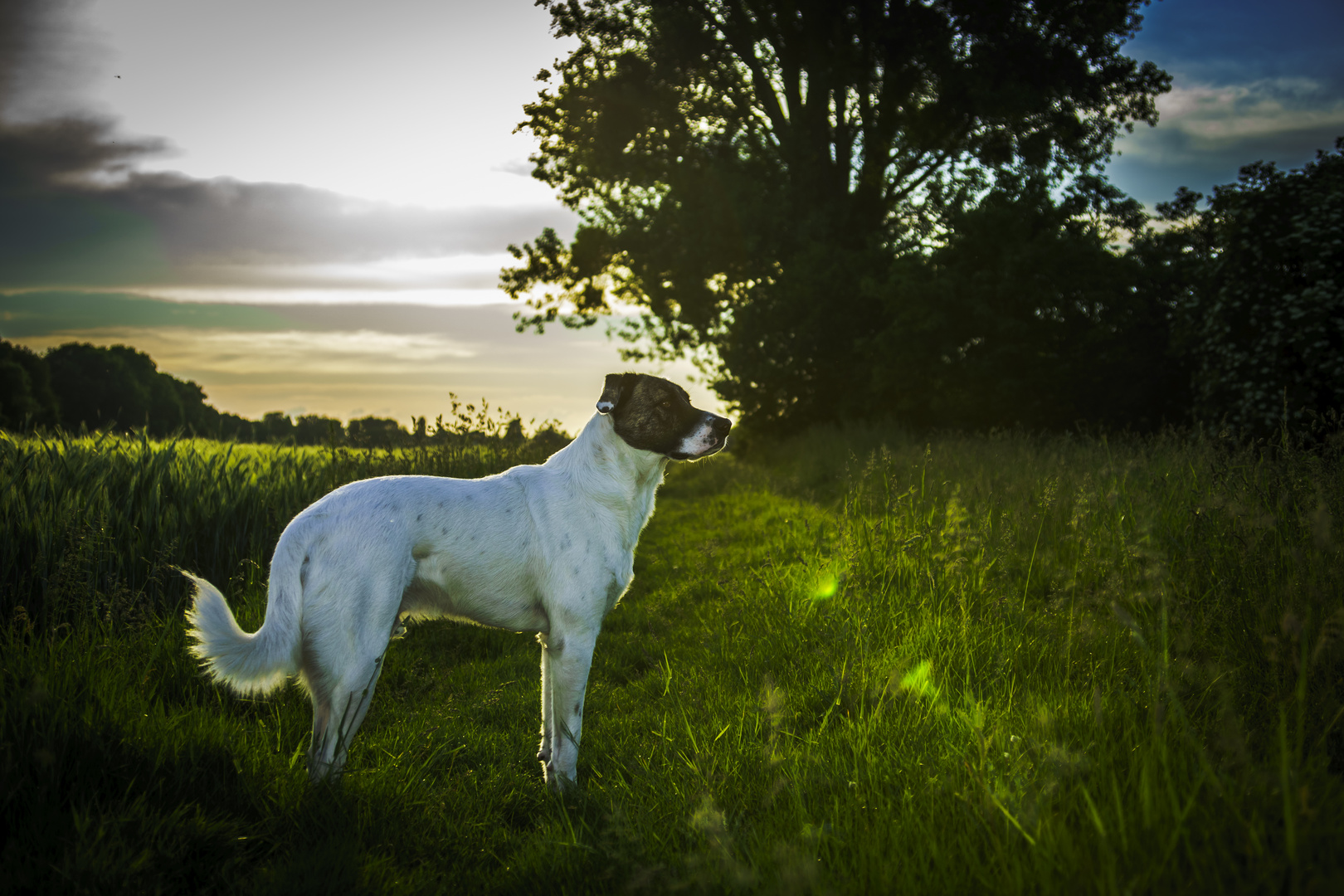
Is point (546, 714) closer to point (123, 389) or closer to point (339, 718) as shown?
point (339, 718)

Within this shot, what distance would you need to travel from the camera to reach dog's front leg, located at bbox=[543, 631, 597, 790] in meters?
3.53

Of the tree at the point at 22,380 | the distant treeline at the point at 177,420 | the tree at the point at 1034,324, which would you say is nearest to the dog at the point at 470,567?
the distant treeline at the point at 177,420

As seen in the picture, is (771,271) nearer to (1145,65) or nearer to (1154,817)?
(1145,65)

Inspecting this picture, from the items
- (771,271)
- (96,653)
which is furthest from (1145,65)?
(96,653)

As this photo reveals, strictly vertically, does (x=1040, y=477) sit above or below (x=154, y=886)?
above

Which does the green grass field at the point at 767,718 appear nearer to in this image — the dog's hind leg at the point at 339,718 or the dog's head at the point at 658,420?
the dog's hind leg at the point at 339,718

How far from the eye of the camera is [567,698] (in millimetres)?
3615

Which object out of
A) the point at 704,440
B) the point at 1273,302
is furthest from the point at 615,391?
the point at 1273,302

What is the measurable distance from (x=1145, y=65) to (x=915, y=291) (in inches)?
440

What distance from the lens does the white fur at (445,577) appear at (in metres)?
3.15

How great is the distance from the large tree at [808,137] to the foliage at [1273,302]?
7058 millimetres

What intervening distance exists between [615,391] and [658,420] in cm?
31

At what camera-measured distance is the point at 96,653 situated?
3.96 m

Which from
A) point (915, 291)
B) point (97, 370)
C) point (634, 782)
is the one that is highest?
point (915, 291)
